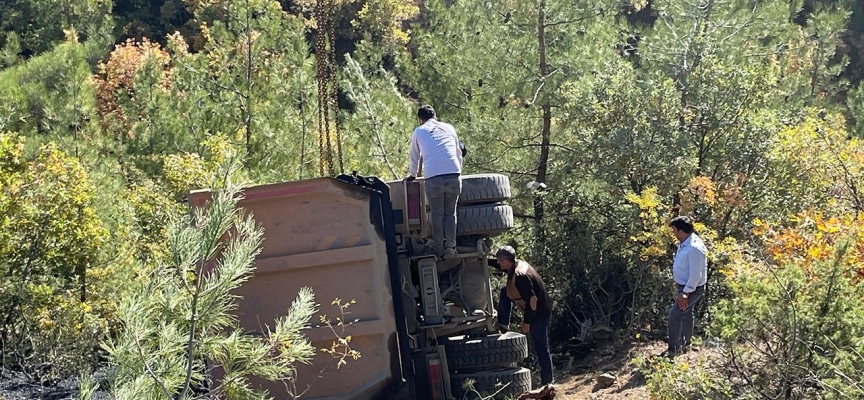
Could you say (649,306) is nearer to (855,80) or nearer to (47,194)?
(47,194)

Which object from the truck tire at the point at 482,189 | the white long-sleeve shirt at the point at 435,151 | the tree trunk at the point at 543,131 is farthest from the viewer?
the tree trunk at the point at 543,131

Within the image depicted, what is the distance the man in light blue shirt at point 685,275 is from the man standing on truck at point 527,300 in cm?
118

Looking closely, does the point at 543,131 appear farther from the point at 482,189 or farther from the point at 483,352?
the point at 483,352

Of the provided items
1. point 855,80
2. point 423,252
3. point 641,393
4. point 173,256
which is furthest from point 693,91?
point 855,80

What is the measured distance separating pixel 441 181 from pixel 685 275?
8.06 feet

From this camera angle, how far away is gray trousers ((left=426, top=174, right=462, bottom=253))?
7.71 metres

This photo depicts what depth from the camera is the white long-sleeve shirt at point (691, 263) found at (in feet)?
27.8

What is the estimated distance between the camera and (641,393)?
332 inches

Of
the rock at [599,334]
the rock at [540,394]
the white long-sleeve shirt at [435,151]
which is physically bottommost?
the rock at [599,334]

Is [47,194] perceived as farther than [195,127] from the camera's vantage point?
No

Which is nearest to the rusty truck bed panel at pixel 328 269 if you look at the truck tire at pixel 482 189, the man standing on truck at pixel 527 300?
the truck tire at pixel 482 189

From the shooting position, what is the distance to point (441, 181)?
7777 mm

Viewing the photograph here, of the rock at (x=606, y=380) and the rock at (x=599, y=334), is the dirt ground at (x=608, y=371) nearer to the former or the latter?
the rock at (x=606, y=380)

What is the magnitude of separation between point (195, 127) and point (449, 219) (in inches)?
386
